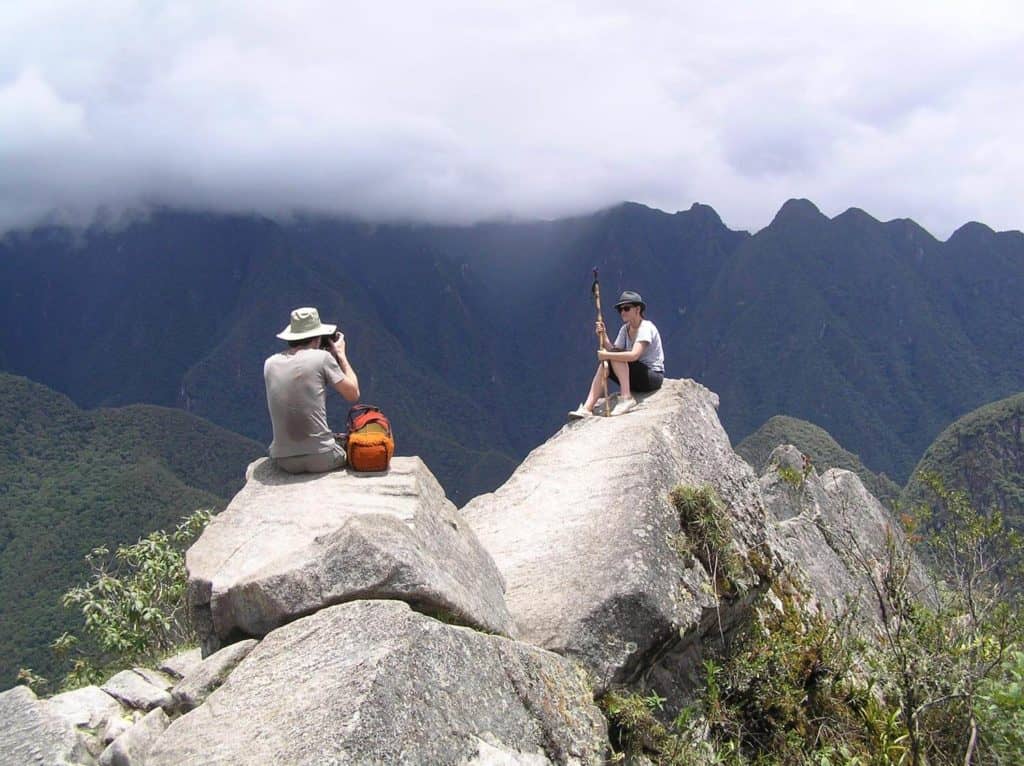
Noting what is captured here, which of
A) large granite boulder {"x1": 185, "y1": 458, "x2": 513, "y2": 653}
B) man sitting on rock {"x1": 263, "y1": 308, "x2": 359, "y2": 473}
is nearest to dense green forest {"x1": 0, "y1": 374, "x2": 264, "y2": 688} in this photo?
man sitting on rock {"x1": 263, "y1": 308, "x2": 359, "y2": 473}

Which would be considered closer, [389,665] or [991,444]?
[389,665]

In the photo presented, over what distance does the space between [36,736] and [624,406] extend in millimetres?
7394


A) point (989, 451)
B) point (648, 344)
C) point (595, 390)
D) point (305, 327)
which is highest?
point (305, 327)

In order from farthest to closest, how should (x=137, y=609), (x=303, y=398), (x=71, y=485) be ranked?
(x=71, y=485), (x=137, y=609), (x=303, y=398)

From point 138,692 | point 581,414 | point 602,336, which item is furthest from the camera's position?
point 602,336

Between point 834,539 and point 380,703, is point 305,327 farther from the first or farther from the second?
point 834,539

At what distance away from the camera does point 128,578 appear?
1295cm

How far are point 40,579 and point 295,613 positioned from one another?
2705 inches

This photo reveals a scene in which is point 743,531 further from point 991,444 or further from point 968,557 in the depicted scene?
point 991,444

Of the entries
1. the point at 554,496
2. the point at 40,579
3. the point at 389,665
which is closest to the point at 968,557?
the point at 554,496

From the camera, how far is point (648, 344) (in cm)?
1136

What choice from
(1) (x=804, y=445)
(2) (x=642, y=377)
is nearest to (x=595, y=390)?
(2) (x=642, y=377)

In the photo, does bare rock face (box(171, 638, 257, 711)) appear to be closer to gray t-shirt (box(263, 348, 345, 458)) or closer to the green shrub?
gray t-shirt (box(263, 348, 345, 458))

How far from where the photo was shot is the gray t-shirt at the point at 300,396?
7.38 meters
